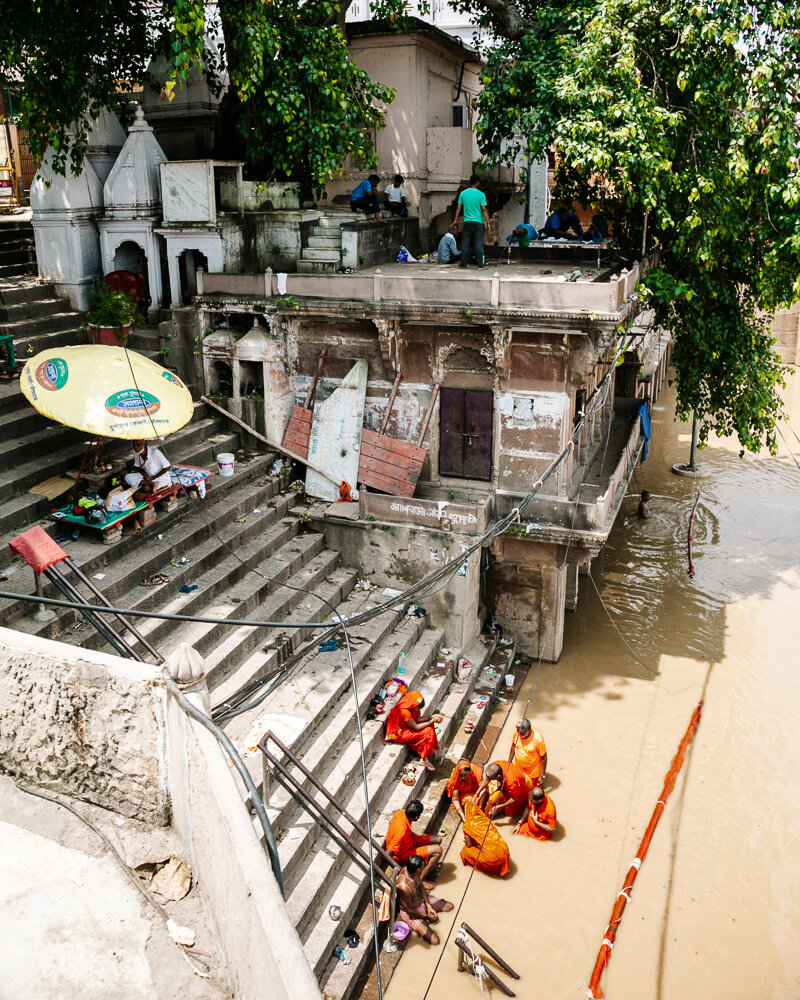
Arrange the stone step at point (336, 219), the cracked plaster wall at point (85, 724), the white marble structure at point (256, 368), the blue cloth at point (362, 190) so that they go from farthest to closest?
the blue cloth at point (362, 190) → the stone step at point (336, 219) → the white marble structure at point (256, 368) → the cracked plaster wall at point (85, 724)

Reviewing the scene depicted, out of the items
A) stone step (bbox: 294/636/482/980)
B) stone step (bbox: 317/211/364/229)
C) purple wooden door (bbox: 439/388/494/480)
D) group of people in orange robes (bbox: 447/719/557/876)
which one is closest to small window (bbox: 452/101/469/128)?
stone step (bbox: 317/211/364/229)

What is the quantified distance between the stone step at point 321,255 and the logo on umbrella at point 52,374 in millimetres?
5780

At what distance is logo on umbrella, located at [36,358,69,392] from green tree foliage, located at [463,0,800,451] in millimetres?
8100

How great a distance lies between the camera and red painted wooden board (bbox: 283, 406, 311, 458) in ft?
48.6

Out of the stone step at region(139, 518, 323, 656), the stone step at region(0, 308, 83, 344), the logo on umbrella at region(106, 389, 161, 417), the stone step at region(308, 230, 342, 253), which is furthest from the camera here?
the stone step at region(308, 230, 342, 253)

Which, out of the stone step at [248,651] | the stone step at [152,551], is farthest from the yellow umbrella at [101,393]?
the stone step at [248,651]

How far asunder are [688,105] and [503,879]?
12.1 meters

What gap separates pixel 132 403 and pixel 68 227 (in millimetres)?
6225

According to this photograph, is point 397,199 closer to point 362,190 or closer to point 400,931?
point 362,190

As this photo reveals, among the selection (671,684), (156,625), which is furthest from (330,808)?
(671,684)

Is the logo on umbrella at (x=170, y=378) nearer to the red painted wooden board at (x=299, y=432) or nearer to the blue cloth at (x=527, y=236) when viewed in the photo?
the red painted wooden board at (x=299, y=432)

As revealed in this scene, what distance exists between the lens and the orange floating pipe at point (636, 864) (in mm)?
9164

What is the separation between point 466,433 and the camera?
14.1m

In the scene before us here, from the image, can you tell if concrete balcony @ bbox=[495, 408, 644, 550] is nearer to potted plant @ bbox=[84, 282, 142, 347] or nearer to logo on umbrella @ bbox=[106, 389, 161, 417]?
logo on umbrella @ bbox=[106, 389, 161, 417]
